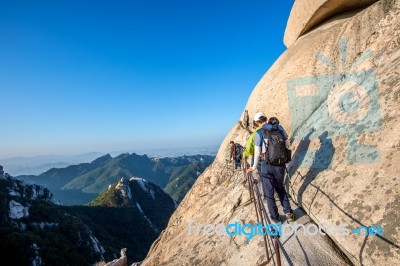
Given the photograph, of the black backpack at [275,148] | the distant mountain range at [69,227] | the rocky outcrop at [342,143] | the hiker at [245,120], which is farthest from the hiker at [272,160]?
the distant mountain range at [69,227]

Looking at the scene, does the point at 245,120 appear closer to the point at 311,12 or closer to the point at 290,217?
the point at 311,12

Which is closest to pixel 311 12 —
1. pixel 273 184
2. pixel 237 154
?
pixel 237 154

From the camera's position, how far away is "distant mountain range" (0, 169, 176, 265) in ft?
203

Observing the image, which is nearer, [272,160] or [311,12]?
[272,160]

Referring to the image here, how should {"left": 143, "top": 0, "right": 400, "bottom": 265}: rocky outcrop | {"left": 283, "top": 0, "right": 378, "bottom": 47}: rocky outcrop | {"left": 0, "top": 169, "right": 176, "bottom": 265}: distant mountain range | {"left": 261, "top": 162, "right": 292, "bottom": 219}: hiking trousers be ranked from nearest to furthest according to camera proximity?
{"left": 143, "top": 0, "right": 400, "bottom": 265}: rocky outcrop < {"left": 261, "top": 162, "right": 292, "bottom": 219}: hiking trousers < {"left": 283, "top": 0, "right": 378, "bottom": 47}: rocky outcrop < {"left": 0, "top": 169, "right": 176, "bottom": 265}: distant mountain range

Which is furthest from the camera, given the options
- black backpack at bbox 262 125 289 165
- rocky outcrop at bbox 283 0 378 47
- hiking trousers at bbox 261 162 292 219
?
rocky outcrop at bbox 283 0 378 47

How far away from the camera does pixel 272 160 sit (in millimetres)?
7055

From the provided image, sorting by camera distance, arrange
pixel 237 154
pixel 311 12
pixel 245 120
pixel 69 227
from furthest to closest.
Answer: pixel 69 227 → pixel 245 120 → pixel 311 12 → pixel 237 154

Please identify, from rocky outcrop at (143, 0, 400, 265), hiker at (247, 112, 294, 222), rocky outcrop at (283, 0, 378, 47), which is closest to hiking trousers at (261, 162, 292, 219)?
hiker at (247, 112, 294, 222)

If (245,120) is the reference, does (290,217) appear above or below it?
below

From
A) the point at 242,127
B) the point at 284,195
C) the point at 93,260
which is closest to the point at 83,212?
the point at 93,260

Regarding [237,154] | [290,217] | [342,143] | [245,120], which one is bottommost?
A: [290,217]

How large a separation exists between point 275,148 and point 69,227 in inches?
3528

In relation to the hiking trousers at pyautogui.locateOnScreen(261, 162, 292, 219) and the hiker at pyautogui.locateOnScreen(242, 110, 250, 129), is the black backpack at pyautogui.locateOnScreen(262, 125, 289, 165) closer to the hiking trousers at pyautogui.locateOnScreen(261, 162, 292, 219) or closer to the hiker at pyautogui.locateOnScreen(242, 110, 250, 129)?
the hiking trousers at pyautogui.locateOnScreen(261, 162, 292, 219)
